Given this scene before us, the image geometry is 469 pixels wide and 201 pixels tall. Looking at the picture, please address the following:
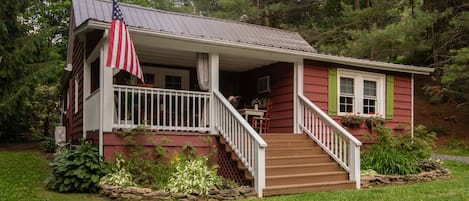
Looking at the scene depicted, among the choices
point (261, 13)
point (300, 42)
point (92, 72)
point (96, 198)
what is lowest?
point (96, 198)

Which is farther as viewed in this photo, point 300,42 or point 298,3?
point 298,3

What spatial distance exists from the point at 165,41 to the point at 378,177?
466 cm

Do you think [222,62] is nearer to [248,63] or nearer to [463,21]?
[248,63]

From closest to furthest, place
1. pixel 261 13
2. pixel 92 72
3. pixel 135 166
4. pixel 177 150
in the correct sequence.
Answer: pixel 135 166 < pixel 177 150 < pixel 92 72 < pixel 261 13

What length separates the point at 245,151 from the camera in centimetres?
690

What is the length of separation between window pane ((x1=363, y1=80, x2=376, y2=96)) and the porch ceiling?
8.18ft

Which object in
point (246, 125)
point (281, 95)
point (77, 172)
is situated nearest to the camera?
point (77, 172)

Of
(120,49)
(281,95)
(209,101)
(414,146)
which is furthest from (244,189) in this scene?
(414,146)

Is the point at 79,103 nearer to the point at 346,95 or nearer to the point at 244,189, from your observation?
the point at 244,189

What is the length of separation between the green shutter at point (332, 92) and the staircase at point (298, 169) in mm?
1546

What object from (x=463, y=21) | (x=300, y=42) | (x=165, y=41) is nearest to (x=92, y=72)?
(x=165, y=41)

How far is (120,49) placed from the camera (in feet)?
20.3

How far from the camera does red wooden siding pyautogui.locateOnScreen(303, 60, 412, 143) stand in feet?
30.5

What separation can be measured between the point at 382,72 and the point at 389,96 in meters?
0.64
